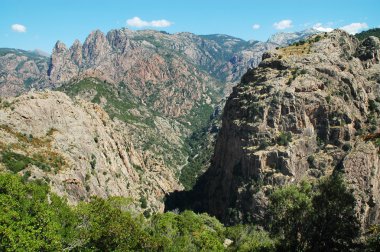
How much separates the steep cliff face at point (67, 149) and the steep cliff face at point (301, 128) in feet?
131

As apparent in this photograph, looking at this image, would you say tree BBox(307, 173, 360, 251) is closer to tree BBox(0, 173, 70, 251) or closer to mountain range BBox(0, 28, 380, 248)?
tree BBox(0, 173, 70, 251)

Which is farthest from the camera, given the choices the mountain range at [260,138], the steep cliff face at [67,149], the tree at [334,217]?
the mountain range at [260,138]

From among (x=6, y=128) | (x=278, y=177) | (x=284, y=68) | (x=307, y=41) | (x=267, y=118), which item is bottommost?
(x=278, y=177)

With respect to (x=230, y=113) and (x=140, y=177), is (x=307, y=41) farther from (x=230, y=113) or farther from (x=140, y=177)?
(x=140, y=177)

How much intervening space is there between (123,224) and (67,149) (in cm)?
8020

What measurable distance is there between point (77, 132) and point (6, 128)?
27332 millimetres

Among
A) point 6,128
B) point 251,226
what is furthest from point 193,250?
point 6,128

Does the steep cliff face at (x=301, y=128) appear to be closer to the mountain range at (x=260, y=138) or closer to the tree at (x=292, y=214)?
the mountain range at (x=260, y=138)

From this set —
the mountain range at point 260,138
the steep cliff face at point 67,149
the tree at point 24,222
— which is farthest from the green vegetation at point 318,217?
the steep cliff face at point 67,149

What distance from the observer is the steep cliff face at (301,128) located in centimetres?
13325

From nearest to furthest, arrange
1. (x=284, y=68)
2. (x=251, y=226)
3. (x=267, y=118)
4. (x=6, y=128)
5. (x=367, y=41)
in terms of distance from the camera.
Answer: (x=6, y=128)
(x=251, y=226)
(x=267, y=118)
(x=284, y=68)
(x=367, y=41)

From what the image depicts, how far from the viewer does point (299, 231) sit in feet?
204

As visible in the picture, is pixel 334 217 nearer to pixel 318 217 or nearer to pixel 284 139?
pixel 318 217

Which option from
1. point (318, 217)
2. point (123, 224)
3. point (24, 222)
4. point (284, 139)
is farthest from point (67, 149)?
point (318, 217)
